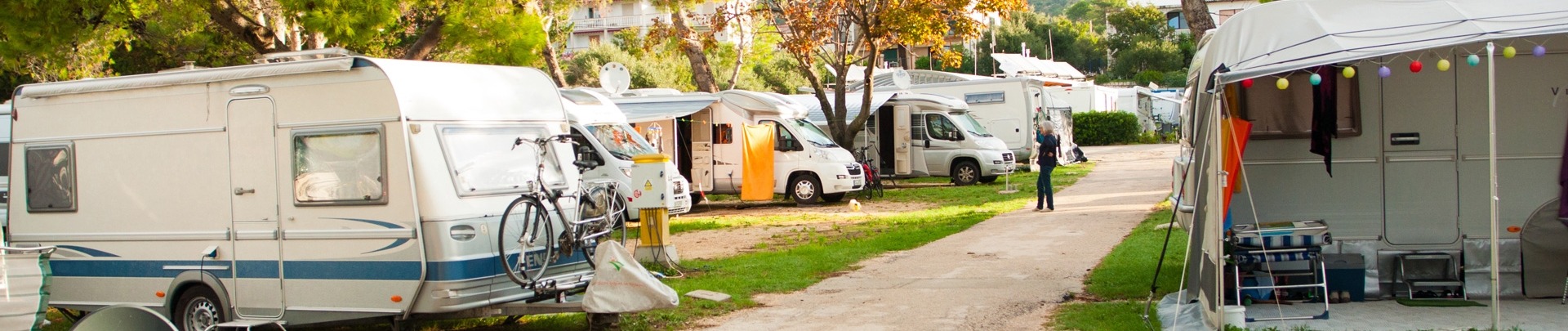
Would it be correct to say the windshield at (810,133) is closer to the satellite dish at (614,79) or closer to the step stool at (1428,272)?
the satellite dish at (614,79)

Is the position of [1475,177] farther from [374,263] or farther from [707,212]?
[707,212]

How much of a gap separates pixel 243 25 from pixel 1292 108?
31.9 ft

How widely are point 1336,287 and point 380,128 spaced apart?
6.19m

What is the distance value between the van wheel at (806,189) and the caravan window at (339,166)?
1262cm

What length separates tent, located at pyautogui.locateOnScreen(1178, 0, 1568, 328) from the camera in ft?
21.5

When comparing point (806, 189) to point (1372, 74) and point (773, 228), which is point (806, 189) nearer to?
point (773, 228)

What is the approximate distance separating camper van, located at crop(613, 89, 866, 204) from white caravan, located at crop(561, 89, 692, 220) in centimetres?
162

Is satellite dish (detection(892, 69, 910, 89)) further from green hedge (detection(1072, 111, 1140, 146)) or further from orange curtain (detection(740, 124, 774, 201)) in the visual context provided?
green hedge (detection(1072, 111, 1140, 146))

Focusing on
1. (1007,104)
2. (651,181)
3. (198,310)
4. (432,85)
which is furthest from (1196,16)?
(1007,104)

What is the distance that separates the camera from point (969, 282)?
10039 mm

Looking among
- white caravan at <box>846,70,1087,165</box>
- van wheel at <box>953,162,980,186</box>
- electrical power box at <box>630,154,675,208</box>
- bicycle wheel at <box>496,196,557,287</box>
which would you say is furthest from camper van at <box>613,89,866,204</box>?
bicycle wheel at <box>496,196,557,287</box>

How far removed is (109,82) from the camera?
328 inches

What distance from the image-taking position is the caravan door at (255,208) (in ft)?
25.2

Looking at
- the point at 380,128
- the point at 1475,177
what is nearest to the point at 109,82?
the point at 380,128
